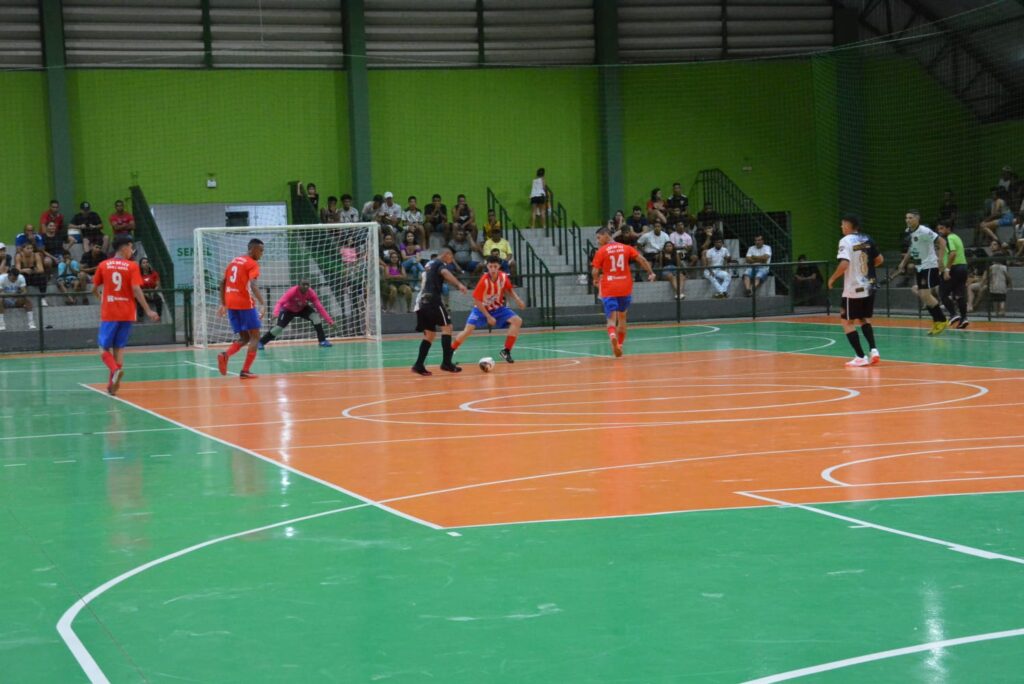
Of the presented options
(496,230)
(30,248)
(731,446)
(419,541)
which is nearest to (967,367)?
(731,446)

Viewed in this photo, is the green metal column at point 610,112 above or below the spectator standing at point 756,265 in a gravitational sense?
above

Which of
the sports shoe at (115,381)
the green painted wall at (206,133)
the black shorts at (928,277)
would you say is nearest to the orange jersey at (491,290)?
the sports shoe at (115,381)

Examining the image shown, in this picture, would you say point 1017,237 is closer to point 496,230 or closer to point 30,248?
point 496,230

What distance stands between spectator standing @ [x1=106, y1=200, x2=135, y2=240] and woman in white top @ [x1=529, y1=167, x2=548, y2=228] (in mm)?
10490

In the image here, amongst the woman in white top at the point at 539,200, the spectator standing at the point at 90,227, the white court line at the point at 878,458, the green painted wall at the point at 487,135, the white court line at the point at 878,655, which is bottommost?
the white court line at the point at 878,655

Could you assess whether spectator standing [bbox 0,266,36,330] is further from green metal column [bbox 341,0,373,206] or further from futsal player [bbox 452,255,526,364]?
futsal player [bbox 452,255,526,364]

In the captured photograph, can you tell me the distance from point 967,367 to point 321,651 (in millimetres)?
13578

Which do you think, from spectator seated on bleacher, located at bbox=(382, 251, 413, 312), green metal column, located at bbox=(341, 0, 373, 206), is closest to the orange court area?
spectator seated on bleacher, located at bbox=(382, 251, 413, 312)

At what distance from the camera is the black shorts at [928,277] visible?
23.8 metres

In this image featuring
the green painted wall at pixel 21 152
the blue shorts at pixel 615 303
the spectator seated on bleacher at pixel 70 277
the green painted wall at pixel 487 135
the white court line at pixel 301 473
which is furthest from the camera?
the green painted wall at pixel 487 135

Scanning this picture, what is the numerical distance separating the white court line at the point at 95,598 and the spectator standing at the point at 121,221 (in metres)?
24.4

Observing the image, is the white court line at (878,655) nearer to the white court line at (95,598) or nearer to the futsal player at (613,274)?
the white court line at (95,598)

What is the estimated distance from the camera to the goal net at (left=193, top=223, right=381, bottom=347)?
91.8 feet

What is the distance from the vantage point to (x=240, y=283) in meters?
Answer: 18.5
